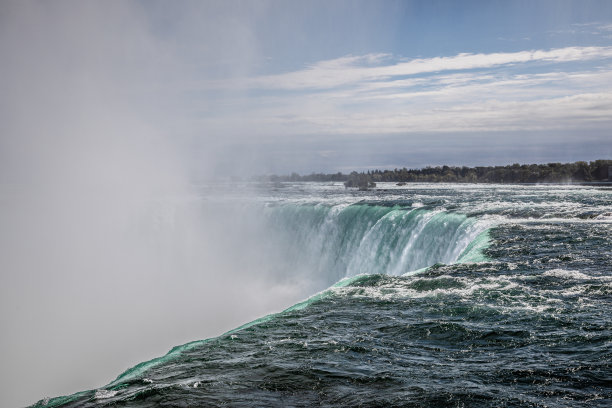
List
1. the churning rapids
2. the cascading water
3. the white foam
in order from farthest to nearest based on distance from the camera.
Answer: the cascading water, the white foam, the churning rapids

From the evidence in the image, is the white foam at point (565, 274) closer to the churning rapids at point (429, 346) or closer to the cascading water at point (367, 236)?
the churning rapids at point (429, 346)

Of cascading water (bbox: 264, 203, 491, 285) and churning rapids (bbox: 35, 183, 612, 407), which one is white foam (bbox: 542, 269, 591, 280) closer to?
churning rapids (bbox: 35, 183, 612, 407)

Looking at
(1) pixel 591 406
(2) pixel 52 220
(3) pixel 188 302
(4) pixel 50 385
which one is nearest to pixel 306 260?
(3) pixel 188 302

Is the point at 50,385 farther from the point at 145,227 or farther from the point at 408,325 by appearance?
the point at 145,227

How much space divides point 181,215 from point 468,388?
116ft

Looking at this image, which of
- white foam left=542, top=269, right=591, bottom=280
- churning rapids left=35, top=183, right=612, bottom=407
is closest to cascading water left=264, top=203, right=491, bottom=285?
churning rapids left=35, top=183, right=612, bottom=407

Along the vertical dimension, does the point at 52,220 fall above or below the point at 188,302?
above

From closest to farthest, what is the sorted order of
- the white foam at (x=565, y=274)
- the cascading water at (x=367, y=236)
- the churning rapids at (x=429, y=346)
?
the churning rapids at (x=429, y=346), the white foam at (x=565, y=274), the cascading water at (x=367, y=236)

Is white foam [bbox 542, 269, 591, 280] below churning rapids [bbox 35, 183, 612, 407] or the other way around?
the other way around

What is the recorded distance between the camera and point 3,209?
127ft

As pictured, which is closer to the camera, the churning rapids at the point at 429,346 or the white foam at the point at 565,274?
the churning rapids at the point at 429,346

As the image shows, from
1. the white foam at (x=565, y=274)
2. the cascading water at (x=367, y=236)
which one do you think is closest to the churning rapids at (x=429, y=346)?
the white foam at (x=565, y=274)

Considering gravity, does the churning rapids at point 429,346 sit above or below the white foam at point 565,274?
below

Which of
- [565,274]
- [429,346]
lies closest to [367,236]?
[565,274]
